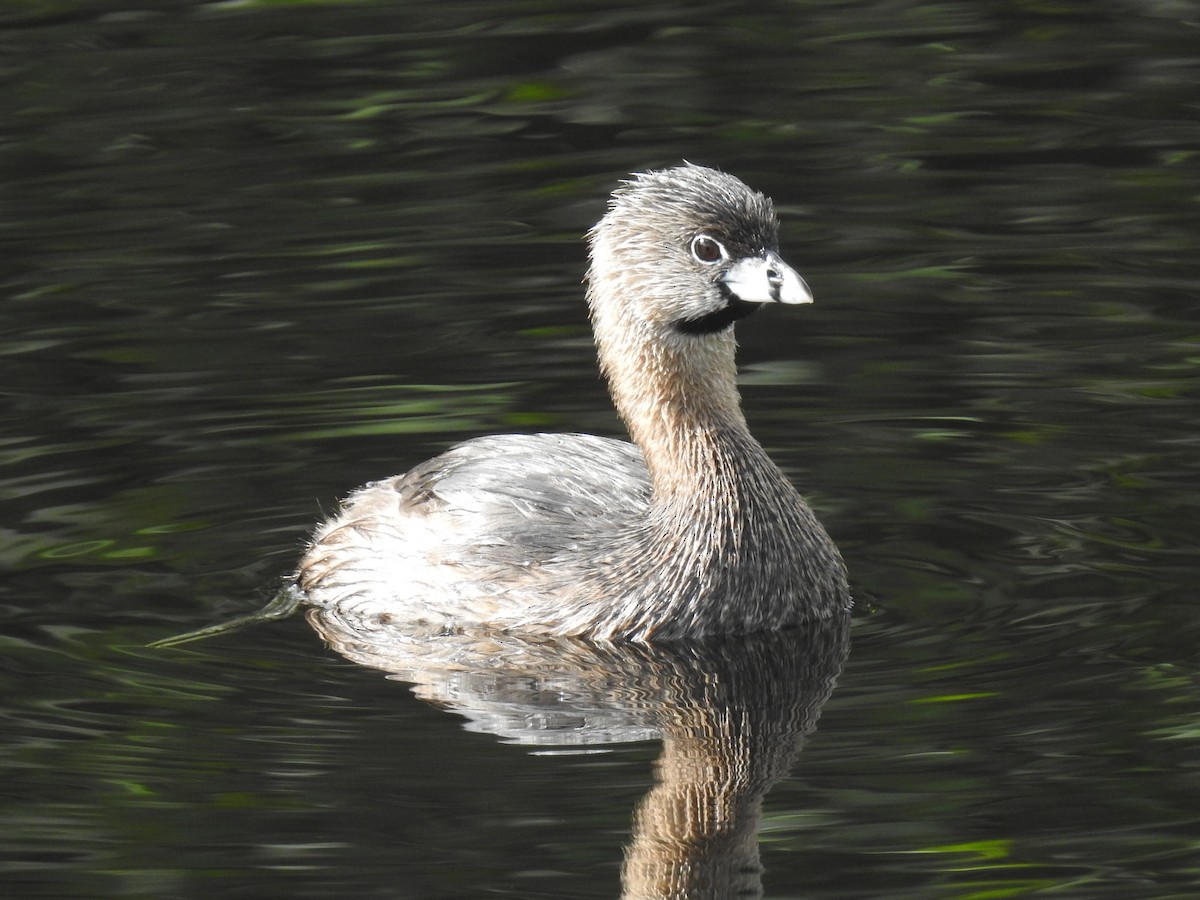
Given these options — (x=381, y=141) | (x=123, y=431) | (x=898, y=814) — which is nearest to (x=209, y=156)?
(x=381, y=141)

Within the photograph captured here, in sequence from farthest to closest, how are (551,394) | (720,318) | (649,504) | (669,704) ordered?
(551,394) < (649,504) < (720,318) < (669,704)

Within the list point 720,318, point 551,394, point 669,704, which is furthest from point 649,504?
point 551,394

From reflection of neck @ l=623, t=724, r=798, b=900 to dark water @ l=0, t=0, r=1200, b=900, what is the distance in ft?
0.24

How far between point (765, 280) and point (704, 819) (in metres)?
2.19

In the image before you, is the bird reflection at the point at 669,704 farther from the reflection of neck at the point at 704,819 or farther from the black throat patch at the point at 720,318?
the black throat patch at the point at 720,318

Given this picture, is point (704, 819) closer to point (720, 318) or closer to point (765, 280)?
point (765, 280)

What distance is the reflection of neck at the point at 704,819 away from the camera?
244 inches

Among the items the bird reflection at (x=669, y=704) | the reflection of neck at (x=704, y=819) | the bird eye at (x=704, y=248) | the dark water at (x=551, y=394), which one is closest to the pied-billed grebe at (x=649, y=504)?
the bird eye at (x=704, y=248)

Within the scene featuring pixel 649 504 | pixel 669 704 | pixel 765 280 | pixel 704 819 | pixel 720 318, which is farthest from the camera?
pixel 649 504

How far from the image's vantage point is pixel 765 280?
803cm

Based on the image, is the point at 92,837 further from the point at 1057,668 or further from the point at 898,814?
the point at 1057,668

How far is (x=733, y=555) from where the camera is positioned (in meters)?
8.12

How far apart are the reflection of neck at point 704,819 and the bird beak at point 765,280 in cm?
157

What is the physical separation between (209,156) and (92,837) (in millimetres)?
7248
